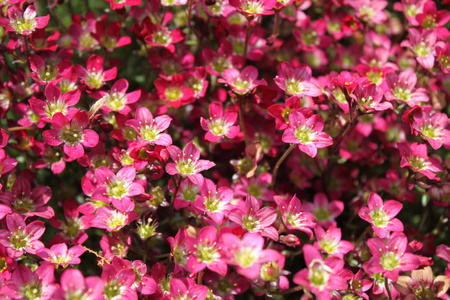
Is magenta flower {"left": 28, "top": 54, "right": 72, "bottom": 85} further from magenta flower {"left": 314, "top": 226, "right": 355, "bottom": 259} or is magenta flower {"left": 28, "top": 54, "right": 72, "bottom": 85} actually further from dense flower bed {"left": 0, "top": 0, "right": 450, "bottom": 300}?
magenta flower {"left": 314, "top": 226, "right": 355, "bottom": 259}

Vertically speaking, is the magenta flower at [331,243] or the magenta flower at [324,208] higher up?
the magenta flower at [331,243]

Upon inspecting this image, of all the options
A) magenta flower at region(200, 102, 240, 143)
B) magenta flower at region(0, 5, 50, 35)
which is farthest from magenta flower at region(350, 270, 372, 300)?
magenta flower at region(0, 5, 50, 35)

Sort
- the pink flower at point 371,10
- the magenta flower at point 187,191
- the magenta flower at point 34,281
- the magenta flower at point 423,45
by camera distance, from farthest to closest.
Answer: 1. the pink flower at point 371,10
2. the magenta flower at point 423,45
3. the magenta flower at point 187,191
4. the magenta flower at point 34,281

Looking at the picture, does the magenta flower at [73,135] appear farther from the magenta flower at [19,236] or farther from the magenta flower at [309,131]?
the magenta flower at [309,131]

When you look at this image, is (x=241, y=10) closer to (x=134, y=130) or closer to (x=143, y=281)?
(x=134, y=130)

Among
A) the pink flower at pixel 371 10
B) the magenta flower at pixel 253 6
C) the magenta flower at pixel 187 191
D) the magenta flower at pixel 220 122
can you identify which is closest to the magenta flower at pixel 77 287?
the magenta flower at pixel 187 191

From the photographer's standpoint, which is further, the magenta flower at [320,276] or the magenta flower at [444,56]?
the magenta flower at [444,56]

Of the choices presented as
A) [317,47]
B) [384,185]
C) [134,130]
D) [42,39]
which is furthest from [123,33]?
[384,185]
